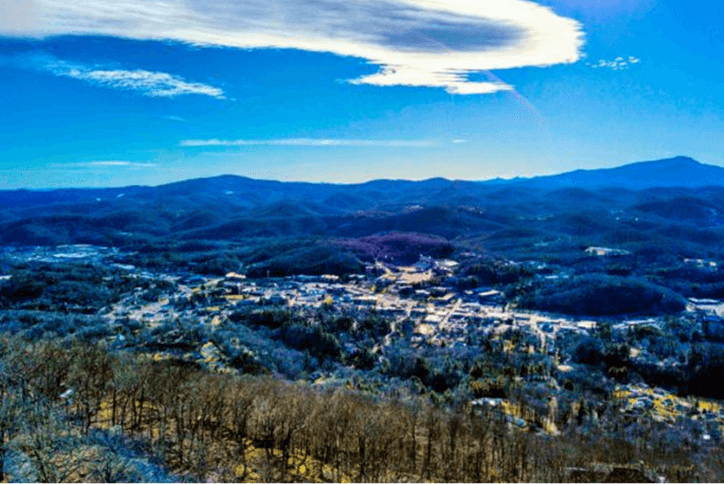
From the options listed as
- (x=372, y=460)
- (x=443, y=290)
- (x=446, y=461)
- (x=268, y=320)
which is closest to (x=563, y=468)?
(x=446, y=461)

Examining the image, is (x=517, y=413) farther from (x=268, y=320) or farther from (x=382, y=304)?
(x=382, y=304)

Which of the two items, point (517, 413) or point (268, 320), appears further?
point (268, 320)

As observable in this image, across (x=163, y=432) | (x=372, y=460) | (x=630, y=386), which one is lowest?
(x=630, y=386)

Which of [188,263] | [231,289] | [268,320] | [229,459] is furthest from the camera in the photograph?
[188,263]

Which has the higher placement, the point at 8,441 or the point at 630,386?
the point at 8,441

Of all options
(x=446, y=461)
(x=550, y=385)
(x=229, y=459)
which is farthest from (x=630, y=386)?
(x=229, y=459)

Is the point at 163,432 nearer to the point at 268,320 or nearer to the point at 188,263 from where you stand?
the point at 268,320

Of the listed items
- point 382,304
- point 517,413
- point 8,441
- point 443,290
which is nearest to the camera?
point 8,441

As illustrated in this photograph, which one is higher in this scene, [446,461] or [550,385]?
[446,461]

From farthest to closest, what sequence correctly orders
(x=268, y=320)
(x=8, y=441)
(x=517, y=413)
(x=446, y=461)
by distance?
1. (x=268, y=320)
2. (x=517, y=413)
3. (x=446, y=461)
4. (x=8, y=441)
